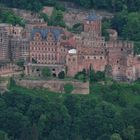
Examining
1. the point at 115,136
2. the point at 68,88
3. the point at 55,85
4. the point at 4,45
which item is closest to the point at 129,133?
the point at 115,136

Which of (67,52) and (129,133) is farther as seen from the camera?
(67,52)

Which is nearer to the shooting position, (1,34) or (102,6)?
(1,34)

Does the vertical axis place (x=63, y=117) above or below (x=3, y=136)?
above

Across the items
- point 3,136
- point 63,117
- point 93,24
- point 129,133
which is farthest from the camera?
point 93,24

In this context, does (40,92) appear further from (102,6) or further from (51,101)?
(102,6)

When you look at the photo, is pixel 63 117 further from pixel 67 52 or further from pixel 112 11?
pixel 112 11

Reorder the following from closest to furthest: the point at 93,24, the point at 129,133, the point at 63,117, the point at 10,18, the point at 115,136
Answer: the point at 115,136
the point at 129,133
the point at 63,117
the point at 93,24
the point at 10,18

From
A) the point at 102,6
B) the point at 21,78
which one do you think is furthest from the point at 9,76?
the point at 102,6

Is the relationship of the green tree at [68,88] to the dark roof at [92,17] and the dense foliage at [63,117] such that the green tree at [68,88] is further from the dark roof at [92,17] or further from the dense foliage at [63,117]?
the dark roof at [92,17]
